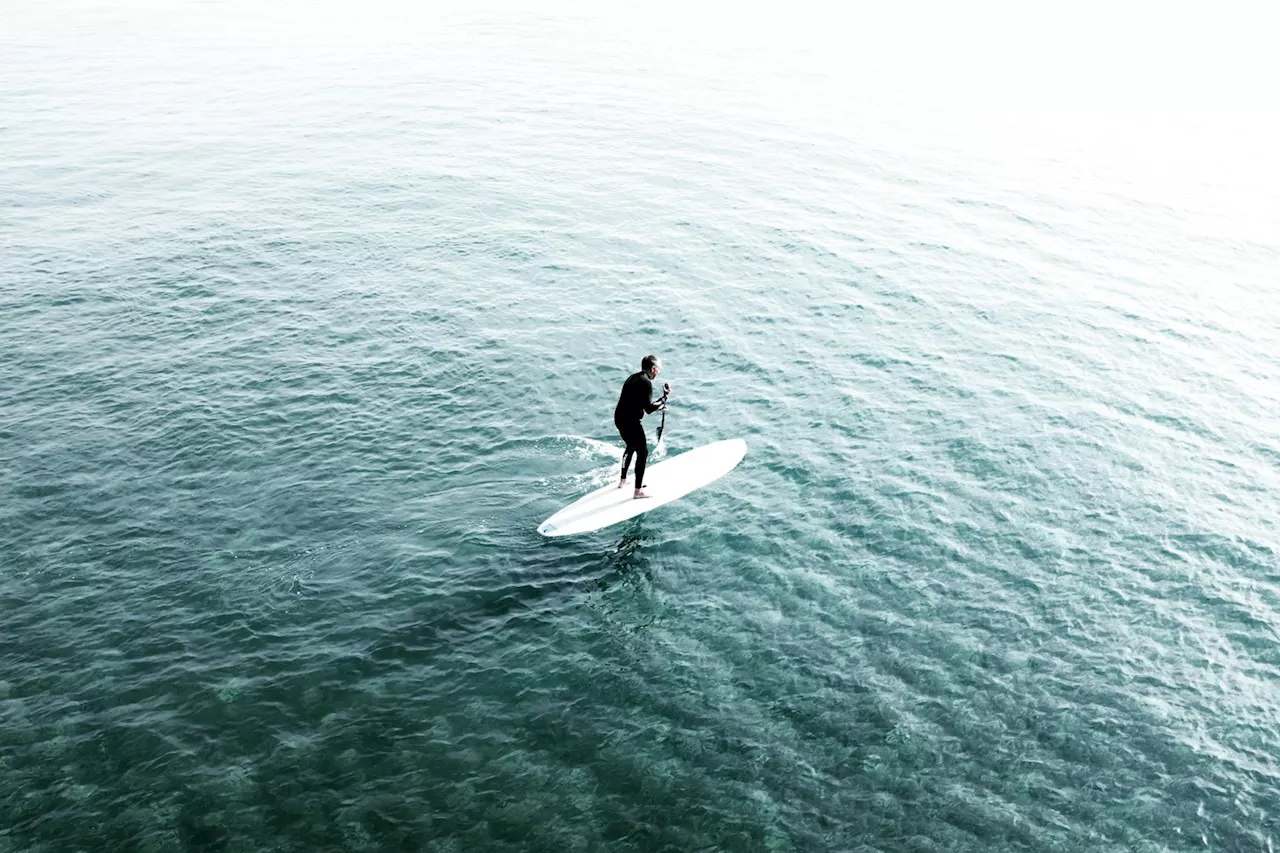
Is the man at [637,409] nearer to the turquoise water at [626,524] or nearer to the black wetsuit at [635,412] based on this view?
the black wetsuit at [635,412]

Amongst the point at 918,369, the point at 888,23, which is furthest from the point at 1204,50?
the point at 918,369

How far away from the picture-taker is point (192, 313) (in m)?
32.2

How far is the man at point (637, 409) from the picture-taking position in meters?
21.3

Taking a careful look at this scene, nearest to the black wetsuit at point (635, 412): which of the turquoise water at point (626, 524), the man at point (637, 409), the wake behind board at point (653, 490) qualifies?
the man at point (637, 409)

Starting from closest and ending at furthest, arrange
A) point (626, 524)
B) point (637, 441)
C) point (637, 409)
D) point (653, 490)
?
point (637, 409) → point (637, 441) → point (626, 524) → point (653, 490)

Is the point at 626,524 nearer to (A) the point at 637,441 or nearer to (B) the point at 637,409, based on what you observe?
(A) the point at 637,441

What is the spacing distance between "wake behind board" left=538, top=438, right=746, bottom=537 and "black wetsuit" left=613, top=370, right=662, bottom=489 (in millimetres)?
581

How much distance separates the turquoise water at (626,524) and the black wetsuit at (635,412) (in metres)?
1.71

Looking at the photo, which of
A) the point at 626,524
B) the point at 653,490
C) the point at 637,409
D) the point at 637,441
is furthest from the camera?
the point at 653,490

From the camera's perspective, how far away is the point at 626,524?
75.2 ft

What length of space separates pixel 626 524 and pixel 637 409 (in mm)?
3151

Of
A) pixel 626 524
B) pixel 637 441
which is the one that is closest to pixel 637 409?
pixel 637 441

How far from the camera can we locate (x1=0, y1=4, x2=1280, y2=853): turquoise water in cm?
1578

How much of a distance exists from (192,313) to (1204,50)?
101611 mm
